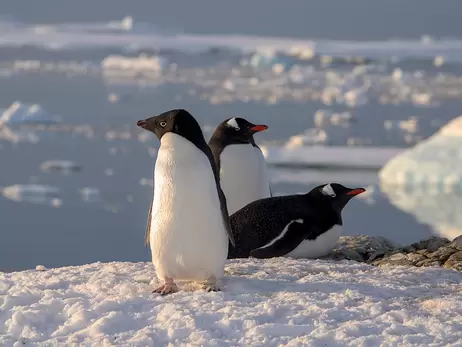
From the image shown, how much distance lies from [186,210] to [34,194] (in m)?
7.99

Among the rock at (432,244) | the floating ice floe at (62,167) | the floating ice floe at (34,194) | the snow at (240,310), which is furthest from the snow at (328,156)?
the snow at (240,310)

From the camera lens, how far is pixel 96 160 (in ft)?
43.0

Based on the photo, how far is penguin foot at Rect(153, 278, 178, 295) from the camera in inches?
136

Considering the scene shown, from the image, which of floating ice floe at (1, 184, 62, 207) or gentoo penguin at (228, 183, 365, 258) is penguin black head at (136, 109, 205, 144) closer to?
gentoo penguin at (228, 183, 365, 258)

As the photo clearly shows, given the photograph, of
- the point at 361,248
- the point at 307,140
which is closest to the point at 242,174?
the point at 361,248

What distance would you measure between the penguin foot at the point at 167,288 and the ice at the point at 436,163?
8616 mm

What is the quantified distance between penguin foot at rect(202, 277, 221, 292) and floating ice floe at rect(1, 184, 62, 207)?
741 centimetres

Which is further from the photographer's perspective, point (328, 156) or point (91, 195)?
point (328, 156)

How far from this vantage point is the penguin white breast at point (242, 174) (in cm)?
570

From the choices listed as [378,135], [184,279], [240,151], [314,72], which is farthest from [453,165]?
[314,72]

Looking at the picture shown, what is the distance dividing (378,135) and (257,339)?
489 inches

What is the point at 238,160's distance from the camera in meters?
5.70

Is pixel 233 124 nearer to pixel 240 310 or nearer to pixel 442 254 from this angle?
pixel 442 254

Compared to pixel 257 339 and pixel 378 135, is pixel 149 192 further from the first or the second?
pixel 257 339
